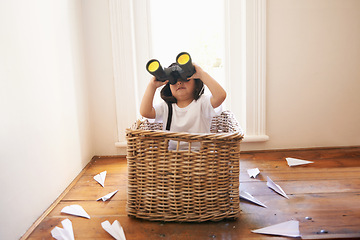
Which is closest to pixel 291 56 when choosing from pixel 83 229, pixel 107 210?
pixel 107 210

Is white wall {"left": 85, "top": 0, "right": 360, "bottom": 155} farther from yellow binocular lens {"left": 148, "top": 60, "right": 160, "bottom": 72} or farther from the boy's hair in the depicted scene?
yellow binocular lens {"left": 148, "top": 60, "right": 160, "bottom": 72}

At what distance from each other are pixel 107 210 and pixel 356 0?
1877mm

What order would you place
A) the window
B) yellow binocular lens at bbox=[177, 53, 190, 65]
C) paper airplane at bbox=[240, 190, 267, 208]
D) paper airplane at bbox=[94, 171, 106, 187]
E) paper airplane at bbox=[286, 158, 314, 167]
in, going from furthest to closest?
the window
paper airplane at bbox=[286, 158, 314, 167]
paper airplane at bbox=[94, 171, 106, 187]
paper airplane at bbox=[240, 190, 267, 208]
yellow binocular lens at bbox=[177, 53, 190, 65]

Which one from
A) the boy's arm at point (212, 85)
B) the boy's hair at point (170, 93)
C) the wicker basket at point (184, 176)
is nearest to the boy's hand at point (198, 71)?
the boy's arm at point (212, 85)

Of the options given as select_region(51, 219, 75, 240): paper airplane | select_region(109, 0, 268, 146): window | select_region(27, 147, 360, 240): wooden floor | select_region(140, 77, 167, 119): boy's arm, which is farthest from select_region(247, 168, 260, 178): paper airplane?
select_region(51, 219, 75, 240): paper airplane

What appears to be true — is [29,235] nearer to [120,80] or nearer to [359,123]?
[120,80]

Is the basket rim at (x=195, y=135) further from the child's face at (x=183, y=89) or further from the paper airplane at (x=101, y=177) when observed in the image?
the paper airplane at (x=101, y=177)

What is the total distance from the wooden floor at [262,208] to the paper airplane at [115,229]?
2cm

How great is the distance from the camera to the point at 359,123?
206 cm

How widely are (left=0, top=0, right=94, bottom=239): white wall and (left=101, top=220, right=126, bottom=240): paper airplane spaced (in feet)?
0.93

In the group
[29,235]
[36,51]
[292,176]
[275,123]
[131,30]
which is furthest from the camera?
[275,123]

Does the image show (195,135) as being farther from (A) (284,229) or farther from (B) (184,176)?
(A) (284,229)

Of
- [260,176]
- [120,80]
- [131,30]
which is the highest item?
[131,30]

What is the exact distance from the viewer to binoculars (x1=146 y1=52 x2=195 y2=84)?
124 cm
